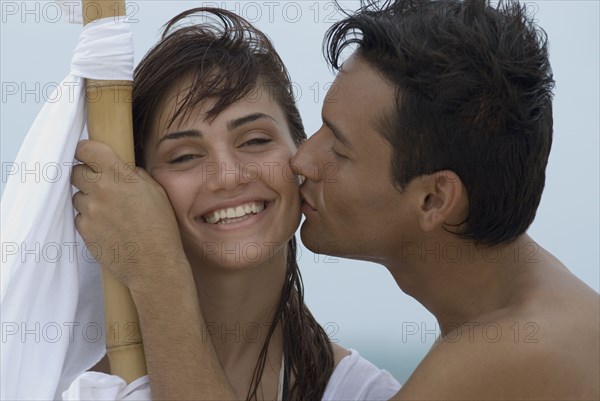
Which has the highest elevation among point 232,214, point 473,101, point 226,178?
point 473,101

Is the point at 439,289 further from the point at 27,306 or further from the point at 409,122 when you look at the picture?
the point at 27,306

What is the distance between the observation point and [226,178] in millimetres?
2102

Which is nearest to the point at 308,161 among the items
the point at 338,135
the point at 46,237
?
the point at 338,135

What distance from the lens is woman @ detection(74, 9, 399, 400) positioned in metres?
2.11

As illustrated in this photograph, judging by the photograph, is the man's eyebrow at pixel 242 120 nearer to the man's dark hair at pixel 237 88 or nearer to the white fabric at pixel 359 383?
the man's dark hair at pixel 237 88

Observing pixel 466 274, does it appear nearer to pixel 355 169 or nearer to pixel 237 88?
pixel 355 169

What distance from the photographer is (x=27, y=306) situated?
6.26ft

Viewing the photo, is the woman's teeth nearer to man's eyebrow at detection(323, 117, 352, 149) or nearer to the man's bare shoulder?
man's eyebrow at detection(323, 117, 352, 149)

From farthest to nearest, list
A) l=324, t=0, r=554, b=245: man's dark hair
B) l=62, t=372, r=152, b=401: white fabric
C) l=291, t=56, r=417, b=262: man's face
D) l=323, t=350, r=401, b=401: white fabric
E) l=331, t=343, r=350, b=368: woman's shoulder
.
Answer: l=331, t=343, r=350, b=368: woman's shoulder → l=323, t=350, r=401, b=401: white fabric → l=291, t=56, r=417, b=262: man's face → l=324, t=0, r=554, b=245: man's dark hair → l=62, t=372, r=152, b=401: white fabric

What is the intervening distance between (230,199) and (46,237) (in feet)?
1.46

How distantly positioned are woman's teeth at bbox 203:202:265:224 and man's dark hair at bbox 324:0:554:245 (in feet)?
1.15

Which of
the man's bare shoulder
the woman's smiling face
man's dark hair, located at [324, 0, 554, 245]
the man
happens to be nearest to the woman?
the woman's smiling face

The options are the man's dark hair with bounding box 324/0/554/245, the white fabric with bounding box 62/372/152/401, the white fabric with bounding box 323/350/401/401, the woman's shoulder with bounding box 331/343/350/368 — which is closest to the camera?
the white fabric with bounding box 62/372/152/401

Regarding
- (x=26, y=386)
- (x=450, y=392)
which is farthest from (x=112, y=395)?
(x=450, y=392)
